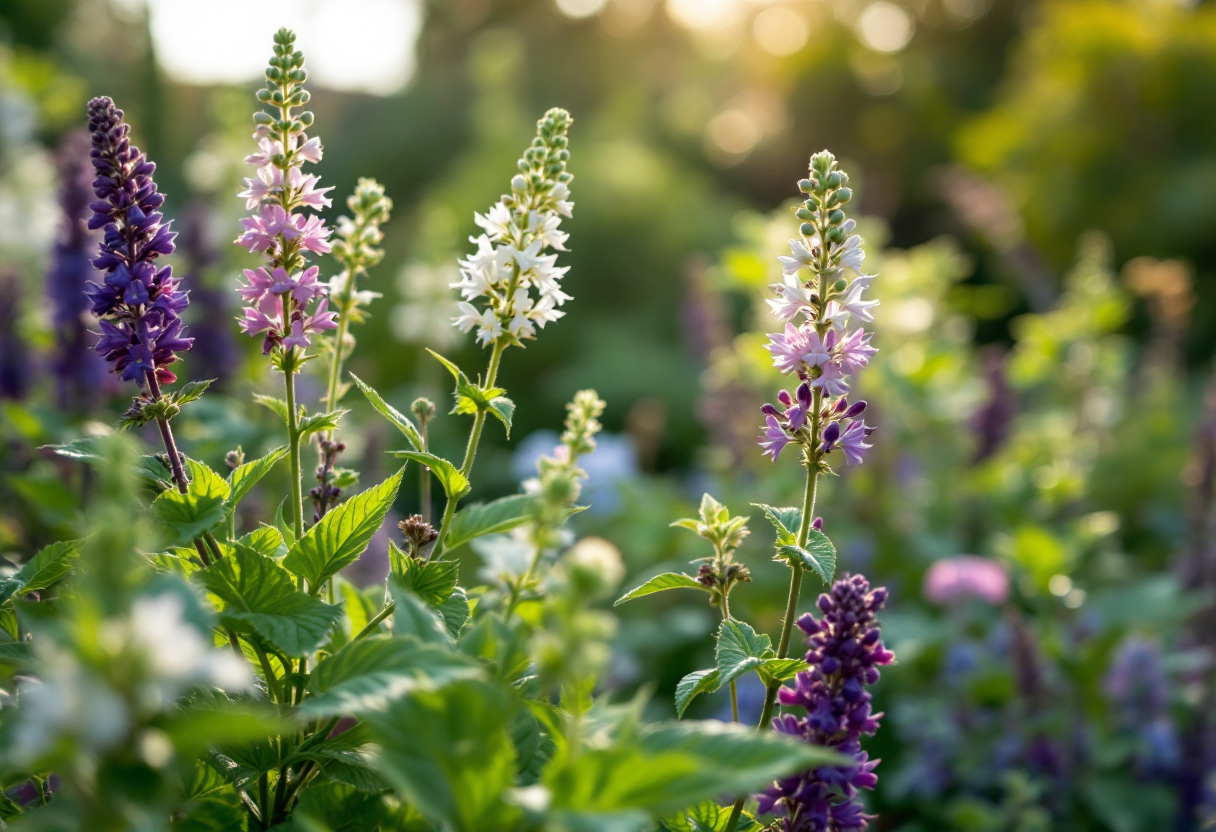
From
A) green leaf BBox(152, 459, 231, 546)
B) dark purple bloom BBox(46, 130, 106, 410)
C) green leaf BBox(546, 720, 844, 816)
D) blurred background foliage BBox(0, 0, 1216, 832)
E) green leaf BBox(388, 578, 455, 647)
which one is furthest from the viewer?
blurred background foliage BBox(0, 0, 1216, 832)

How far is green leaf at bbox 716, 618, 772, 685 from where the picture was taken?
1.09 m

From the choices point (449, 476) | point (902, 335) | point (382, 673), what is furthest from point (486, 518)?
point (902, 335)

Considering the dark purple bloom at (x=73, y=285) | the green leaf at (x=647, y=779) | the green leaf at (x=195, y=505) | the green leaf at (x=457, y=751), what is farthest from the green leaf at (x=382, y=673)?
the dark purple bloom at (x=73, y=285)

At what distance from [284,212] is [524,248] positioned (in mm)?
293

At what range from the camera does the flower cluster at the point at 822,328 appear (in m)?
1.15

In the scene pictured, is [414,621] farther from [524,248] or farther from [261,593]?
[524,248]

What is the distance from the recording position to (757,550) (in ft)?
11.7

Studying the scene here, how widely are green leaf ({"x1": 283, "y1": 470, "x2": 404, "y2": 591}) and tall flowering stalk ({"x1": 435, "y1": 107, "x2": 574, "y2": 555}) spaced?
0.08 m

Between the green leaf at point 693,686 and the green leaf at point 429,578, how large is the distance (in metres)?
0.30

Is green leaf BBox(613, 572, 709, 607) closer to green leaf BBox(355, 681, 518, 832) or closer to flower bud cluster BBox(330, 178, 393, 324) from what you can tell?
green leaf BBox(355, 681, 518, 832)

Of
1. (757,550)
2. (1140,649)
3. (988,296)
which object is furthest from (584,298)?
(1140,649)

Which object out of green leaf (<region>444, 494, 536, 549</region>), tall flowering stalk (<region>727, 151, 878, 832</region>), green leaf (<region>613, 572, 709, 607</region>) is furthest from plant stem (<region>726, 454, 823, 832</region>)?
green leaf (<region>444, 494, 536, 549</region>)

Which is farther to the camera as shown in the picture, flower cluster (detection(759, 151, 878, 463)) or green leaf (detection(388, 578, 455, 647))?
flower cluster (detection(759, 151, 878, 463))

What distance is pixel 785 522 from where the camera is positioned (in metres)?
1.24
